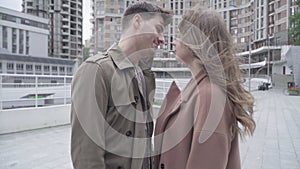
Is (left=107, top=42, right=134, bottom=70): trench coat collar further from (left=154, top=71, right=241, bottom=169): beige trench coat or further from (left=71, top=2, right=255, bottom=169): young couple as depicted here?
(left=154, top=71, right=241, bottom=169): beige trench coat

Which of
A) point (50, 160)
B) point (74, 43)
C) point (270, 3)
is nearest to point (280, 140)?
point (50, 160)

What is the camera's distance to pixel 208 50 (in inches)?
41.4

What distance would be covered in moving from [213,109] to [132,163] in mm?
403

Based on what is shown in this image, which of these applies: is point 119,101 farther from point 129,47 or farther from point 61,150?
point 61,150

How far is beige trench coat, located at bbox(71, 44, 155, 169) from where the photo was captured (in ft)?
3.34

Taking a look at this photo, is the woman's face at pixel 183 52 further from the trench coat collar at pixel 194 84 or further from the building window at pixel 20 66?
the building window at pixel 20 66

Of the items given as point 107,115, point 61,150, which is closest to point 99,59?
point 107,115

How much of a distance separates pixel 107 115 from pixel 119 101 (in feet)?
0.24

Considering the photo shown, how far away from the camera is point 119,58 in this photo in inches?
44.2

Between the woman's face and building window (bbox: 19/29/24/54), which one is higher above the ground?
building window (bbox: 19/29/24/54)

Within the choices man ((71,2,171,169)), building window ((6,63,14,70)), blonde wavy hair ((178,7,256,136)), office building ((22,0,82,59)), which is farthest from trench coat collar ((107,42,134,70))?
office building ((22,0,82,59))

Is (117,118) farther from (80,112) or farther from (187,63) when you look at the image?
(187,63)

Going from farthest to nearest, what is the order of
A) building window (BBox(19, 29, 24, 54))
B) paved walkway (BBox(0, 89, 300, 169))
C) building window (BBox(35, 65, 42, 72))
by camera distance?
building window (BBox(19, 29, 24, 54)), building window (BBox(35, 65, 42, 72)), paved walkway (BBox(0, 89, 300, 169))

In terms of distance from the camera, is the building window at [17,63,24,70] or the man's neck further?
the building window at [17,63,24,70]
